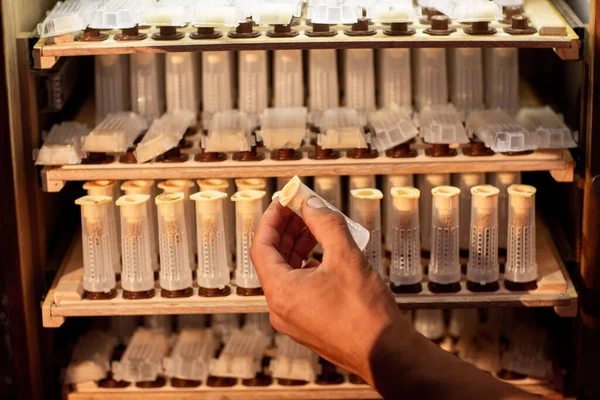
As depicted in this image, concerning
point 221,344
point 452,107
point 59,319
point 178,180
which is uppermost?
point 452,107

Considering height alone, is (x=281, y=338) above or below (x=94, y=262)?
below

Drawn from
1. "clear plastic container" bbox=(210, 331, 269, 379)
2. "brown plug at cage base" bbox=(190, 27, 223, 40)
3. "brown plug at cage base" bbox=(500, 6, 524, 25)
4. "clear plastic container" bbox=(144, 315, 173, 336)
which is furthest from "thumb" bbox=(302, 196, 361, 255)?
"clear plastic container" bbox=(144, 315, 173, 336)

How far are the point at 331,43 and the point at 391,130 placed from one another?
341mm

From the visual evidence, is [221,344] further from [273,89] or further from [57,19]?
[57,19]

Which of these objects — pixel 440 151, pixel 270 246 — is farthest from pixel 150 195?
pixel 270 246

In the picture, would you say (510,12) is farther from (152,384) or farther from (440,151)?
(152,384)

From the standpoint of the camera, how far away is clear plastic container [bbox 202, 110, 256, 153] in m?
2.70

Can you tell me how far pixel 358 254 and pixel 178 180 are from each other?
5.74ft

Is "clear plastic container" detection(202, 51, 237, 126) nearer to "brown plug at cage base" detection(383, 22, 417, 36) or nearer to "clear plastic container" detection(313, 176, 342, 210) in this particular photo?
"clear plastic container" detection(313, 176, 342, 210)

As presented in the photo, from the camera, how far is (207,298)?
2.76 meters

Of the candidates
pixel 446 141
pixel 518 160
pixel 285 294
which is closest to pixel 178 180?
pixel 446 141

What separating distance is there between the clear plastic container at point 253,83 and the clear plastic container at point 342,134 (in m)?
0.21

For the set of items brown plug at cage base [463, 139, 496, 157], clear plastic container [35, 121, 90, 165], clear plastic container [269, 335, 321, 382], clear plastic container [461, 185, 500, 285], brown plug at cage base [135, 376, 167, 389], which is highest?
clear plastic container [35, 121, 90, 165]

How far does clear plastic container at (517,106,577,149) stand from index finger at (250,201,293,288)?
1335 millimetres
